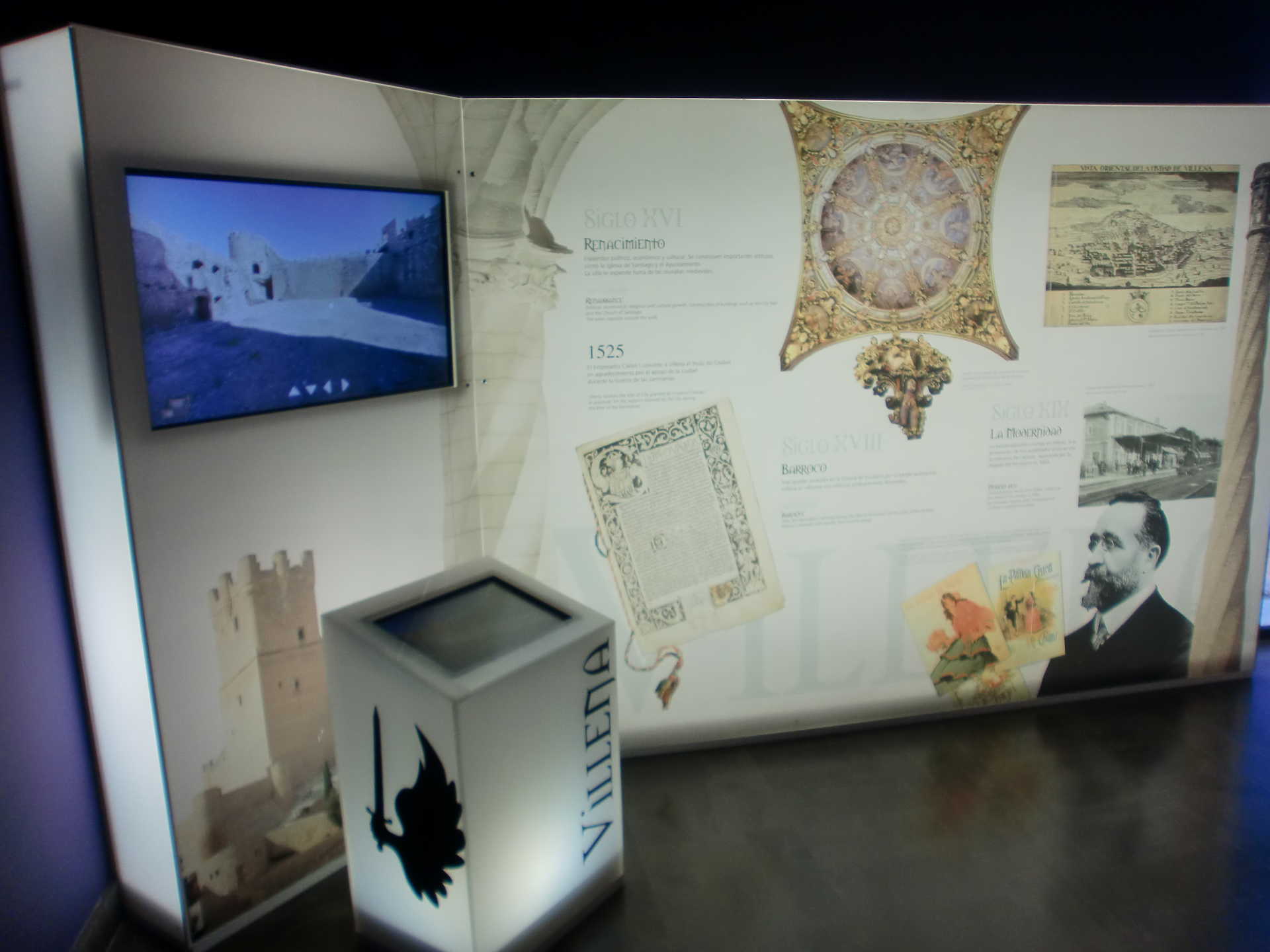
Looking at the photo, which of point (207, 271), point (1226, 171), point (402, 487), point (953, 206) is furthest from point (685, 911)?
point (1226, 171)

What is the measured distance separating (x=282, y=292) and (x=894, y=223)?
6.95 feet

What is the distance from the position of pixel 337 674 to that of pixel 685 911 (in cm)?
127

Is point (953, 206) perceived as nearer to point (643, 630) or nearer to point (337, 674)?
point (643, 630)

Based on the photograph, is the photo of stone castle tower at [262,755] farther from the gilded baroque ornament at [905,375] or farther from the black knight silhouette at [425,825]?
the gilded baroque ornament at [905,375]

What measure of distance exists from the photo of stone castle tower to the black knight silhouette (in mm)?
430

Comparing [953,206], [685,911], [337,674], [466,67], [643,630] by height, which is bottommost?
[685,911]

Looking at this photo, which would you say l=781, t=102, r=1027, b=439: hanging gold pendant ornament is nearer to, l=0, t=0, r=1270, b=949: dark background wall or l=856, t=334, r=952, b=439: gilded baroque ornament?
l=856, t=334, r=952, b=439: gilded baroque ornament

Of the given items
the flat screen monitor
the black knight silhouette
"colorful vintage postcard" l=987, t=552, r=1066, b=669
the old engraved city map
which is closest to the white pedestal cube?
the black knight silhouette

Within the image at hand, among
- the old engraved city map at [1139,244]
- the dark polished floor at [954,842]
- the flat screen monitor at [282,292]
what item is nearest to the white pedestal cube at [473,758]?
the dark polished floor at [954,842]

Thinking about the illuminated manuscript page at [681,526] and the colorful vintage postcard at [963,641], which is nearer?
the illuminated manuscript page at [681,526]

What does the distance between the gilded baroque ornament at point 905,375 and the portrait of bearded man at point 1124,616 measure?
96 centimetres

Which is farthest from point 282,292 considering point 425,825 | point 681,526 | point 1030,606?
point 1030,606

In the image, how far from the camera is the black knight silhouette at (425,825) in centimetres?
241

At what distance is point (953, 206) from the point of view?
3.46 m
